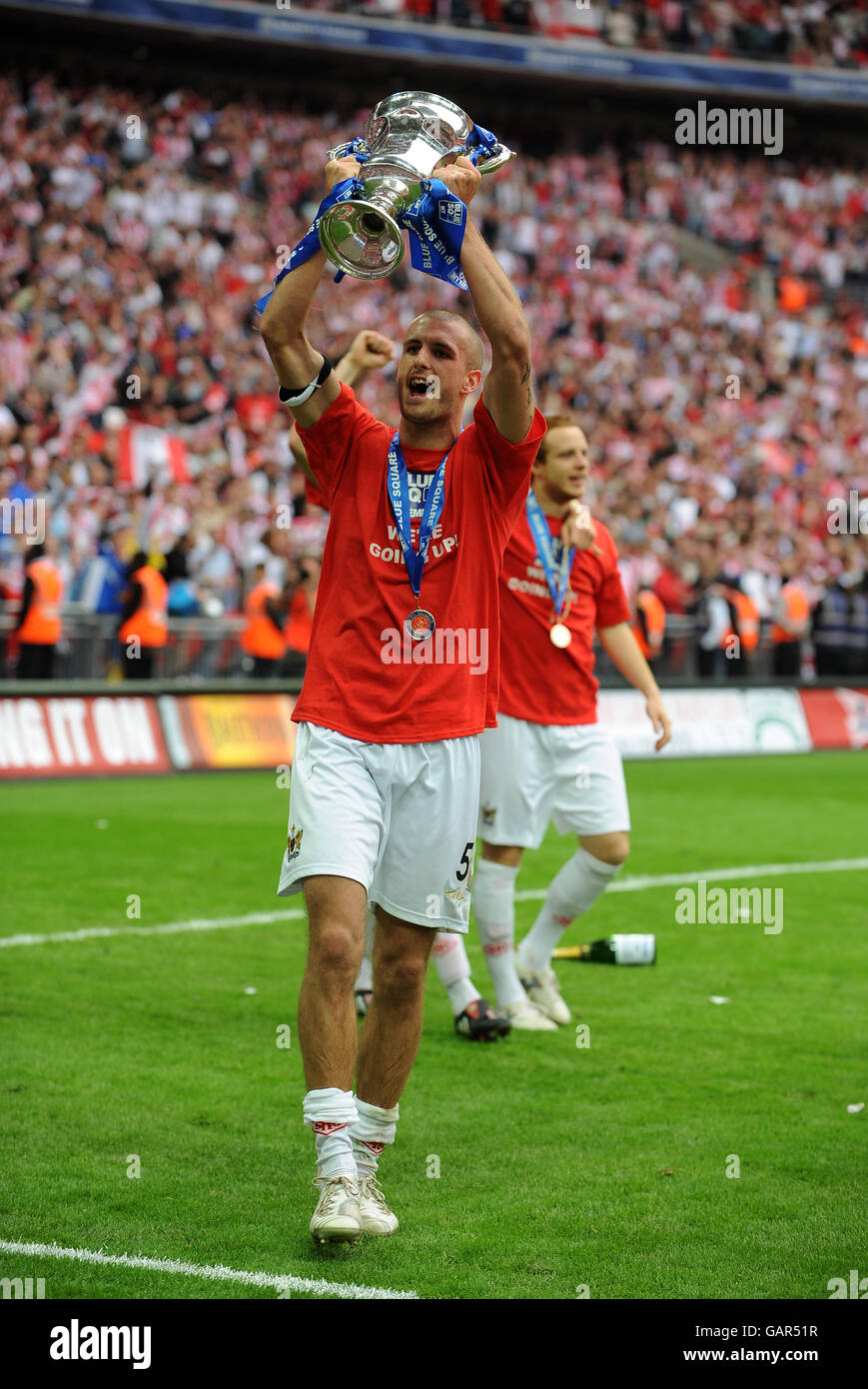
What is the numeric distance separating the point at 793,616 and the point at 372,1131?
19.2 m

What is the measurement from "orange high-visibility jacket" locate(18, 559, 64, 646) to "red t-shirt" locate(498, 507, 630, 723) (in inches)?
398

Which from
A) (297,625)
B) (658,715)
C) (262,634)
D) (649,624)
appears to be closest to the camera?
(658,715)

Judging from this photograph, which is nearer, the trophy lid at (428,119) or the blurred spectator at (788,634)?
the trophy lid at (428,119)

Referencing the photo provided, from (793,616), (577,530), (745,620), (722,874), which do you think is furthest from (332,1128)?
(793,616)

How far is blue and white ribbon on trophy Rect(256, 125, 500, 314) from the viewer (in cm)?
419

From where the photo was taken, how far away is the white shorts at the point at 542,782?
7105 millimetres

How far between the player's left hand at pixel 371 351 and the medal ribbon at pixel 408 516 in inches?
46.1

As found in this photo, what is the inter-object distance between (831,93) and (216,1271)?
35.7m

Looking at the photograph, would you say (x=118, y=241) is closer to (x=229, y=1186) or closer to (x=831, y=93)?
(x=831, y=93)

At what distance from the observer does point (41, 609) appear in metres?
16.6

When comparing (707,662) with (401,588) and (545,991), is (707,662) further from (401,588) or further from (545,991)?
(401,588)

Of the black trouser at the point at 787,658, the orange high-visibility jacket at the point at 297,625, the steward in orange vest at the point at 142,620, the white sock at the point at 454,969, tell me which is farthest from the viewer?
the black trouser at the point at 787,658

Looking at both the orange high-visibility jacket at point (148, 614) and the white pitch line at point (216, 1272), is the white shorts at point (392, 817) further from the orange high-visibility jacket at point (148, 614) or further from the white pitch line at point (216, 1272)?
the orange high-visibility jacket at point (148, 614)

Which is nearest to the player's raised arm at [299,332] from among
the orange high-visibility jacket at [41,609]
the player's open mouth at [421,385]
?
the player's open mouth at [421,385]
